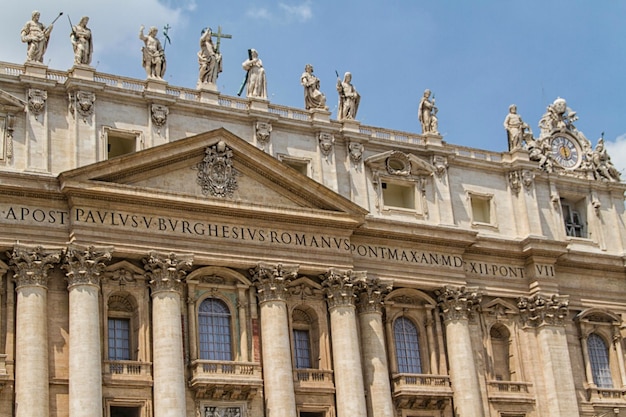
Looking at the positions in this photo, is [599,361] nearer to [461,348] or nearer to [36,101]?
[461,348]

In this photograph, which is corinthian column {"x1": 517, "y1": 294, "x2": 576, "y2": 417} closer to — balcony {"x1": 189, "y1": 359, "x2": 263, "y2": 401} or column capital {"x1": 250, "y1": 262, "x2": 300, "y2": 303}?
column capital {"x1": 250, "y1": 262, "x2": 300, "y2": 303}

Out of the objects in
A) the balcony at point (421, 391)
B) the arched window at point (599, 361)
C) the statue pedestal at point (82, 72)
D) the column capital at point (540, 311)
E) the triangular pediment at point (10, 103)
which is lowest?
the balcony at point (421, 391)

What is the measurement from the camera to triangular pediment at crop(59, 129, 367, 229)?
1531 inches

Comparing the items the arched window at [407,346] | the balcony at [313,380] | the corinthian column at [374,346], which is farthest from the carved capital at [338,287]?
the arched window at [407,346]

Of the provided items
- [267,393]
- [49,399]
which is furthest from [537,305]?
[49,399]

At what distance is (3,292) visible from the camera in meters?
37.2

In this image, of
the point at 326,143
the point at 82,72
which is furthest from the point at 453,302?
the point at 82,72

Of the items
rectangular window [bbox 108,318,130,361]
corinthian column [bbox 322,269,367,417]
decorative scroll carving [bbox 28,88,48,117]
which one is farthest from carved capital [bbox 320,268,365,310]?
decorative scroll carving [bbox 28,88,48,117]

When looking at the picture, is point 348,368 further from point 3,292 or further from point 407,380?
point 3,292

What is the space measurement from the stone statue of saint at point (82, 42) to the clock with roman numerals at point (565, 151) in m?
22.0

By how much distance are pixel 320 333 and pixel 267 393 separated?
3.71 metres

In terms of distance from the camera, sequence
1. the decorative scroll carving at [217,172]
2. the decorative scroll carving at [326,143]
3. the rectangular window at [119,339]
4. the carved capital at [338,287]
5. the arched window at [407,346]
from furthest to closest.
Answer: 1. the decorative scroll carving at [326,143]
2. the arched window at [407,346]
3. the carved capital at [338,287]
4. the decorative scroll carving at [217,172]
5. the rectangular window at [119,339]

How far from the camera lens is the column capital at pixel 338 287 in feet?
138

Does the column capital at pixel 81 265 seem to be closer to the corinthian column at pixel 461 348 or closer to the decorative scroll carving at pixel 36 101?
the decorative scroll carving at pixel 36 101
